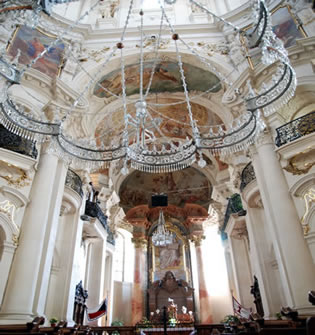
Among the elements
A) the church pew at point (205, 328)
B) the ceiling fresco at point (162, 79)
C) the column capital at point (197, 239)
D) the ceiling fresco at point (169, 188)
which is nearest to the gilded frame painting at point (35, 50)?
the ceiling fresco at point (162, 79)

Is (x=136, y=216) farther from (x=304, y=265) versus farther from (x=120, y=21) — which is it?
(x=304, y=265)

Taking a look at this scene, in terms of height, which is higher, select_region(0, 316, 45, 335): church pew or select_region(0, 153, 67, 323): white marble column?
select_region(0, 153, 67, 323): white marble column

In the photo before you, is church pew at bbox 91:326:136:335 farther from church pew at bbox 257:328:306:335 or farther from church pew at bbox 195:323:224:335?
church pew at bbox 257:328:306:335

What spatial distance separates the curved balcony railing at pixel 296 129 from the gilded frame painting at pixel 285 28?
2047 mm

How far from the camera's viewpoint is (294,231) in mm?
6016

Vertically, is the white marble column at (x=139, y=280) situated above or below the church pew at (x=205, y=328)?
above

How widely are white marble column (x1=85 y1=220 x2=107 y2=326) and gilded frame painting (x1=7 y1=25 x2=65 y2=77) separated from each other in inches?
205

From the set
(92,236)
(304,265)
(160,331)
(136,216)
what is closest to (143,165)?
(304,265)

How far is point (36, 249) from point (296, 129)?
21.2 feet

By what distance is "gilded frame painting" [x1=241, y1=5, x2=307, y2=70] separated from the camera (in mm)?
7898

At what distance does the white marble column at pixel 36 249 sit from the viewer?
5484 millimetres

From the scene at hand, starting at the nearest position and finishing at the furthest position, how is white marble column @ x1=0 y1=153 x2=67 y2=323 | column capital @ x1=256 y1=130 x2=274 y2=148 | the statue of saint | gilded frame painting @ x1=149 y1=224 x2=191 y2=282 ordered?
white marble column @ x1=0 y1=153 x2=67 y2=323 < column capital @ x1=256 y1=130 x2=274 y2=148 < gilded frame painting @ x1=149 y1=224 x2=191 y2=282 < the statue of saint

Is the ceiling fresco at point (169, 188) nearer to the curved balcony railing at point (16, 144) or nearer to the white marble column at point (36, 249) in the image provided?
the white marble column at point (36, 249)

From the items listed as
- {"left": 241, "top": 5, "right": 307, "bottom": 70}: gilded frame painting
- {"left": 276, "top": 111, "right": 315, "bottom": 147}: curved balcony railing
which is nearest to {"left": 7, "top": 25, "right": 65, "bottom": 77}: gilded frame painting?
{"left": 241, "top": 5, "right": 307, "bottom": 70}: gilded frame painting
